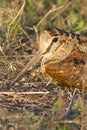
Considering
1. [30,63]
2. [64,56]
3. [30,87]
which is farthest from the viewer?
[30,63]

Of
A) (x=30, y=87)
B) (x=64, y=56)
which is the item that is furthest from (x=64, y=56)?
(x=30, y=87)

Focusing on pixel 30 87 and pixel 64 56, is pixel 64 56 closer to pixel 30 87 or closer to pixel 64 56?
pixel 64 56

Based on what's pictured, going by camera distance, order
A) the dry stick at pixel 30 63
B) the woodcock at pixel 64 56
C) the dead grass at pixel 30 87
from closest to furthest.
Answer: the dead grass at pixel 30 87, the woodcock at pixel 64 56, the dry stick at pixel 30 63

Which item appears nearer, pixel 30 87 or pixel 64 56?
pixel 64 56

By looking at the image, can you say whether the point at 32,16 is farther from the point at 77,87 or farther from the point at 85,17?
the point at 77,87

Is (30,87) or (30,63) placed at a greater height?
(30,63)

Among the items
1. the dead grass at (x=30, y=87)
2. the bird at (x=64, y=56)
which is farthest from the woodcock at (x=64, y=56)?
the dead grass at (x=30, y=87)

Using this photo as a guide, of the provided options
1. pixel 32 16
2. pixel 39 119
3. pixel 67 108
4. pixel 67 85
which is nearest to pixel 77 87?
pixel 67 85

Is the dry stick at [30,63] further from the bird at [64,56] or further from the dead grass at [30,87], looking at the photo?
the bird at [64,56]
